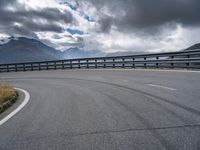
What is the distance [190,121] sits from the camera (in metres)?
4.66

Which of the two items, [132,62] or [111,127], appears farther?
[132,62]

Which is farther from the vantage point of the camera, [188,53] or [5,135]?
[188,53]

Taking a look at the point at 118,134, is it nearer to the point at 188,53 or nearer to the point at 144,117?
the point at 144,117

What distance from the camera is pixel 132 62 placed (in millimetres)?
24016

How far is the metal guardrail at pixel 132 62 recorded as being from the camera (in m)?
17.1

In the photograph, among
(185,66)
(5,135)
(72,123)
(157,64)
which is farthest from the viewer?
(157,64)

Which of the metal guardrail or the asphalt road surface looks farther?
the metal guardrail

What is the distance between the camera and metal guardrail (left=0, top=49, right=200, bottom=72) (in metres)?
17.1

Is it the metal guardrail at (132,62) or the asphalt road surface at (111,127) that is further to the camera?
the metal guardrail at (132,62)

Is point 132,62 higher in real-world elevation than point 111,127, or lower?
higher

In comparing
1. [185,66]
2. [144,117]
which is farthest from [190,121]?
[185,66]

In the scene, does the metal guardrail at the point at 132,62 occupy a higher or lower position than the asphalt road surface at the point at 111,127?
higher

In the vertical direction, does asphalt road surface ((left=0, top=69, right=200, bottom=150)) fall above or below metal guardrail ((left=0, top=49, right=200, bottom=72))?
below

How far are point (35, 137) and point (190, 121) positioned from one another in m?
2.98
